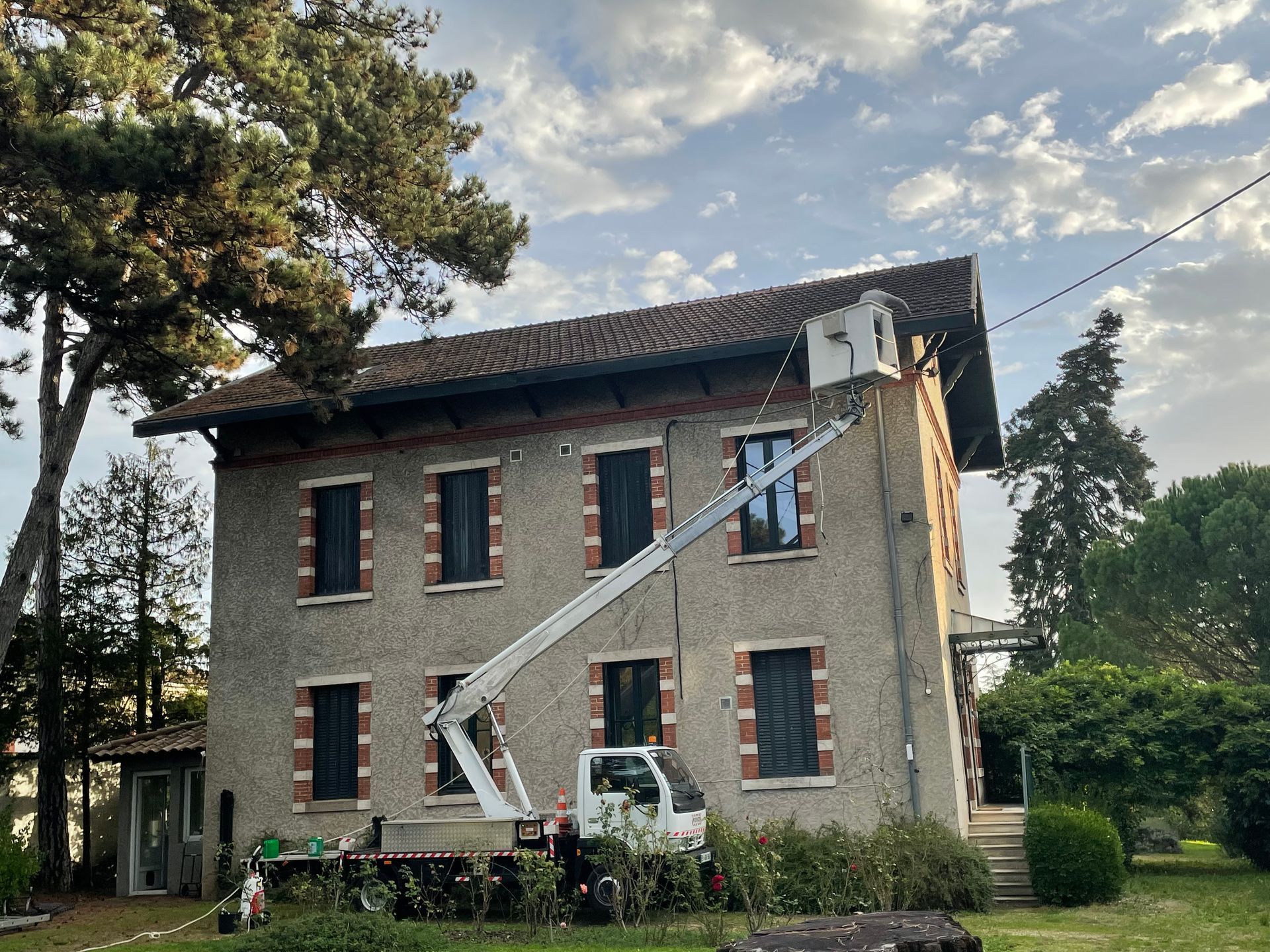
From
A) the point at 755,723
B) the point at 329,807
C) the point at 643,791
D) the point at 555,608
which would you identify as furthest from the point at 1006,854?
the point at 329,807

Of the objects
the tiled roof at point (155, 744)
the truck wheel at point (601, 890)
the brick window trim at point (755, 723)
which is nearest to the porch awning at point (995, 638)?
the brick window trim at point (755, 723)

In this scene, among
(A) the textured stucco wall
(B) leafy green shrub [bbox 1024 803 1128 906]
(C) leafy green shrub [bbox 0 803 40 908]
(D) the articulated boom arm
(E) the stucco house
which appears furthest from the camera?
(E) the stucco house

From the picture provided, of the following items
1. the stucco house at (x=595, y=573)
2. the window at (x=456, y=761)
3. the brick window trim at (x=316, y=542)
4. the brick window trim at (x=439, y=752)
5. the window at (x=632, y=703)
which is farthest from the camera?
the brick window trim at (x=316, y=542)

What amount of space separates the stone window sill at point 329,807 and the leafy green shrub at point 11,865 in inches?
147

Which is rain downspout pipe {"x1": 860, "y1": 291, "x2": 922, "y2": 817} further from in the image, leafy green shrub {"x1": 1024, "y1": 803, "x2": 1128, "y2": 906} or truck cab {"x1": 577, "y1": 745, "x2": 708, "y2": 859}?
truck cab {"x1": 577, "y1": 745, "x2": 708, "y2": 859}

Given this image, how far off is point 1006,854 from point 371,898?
8.57 meters

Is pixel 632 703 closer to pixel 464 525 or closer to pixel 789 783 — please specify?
pixel 789 783

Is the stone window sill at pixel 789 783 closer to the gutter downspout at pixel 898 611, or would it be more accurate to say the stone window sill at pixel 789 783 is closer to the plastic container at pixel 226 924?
the gutter downspout at pixel 898 611

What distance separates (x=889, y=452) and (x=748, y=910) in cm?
778

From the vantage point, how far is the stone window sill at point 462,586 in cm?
1833

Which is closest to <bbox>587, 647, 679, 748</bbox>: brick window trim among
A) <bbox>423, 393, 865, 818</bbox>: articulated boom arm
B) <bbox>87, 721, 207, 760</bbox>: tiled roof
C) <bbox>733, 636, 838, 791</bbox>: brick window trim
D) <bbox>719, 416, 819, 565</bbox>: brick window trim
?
<bbox>733, 636, 838, 791</bbox>: brick window trim

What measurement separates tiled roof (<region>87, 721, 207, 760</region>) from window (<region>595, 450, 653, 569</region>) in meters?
8.02

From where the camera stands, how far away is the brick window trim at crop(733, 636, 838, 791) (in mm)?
16469

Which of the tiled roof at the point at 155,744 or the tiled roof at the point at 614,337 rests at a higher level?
the tiled roof at the point at 614,337
